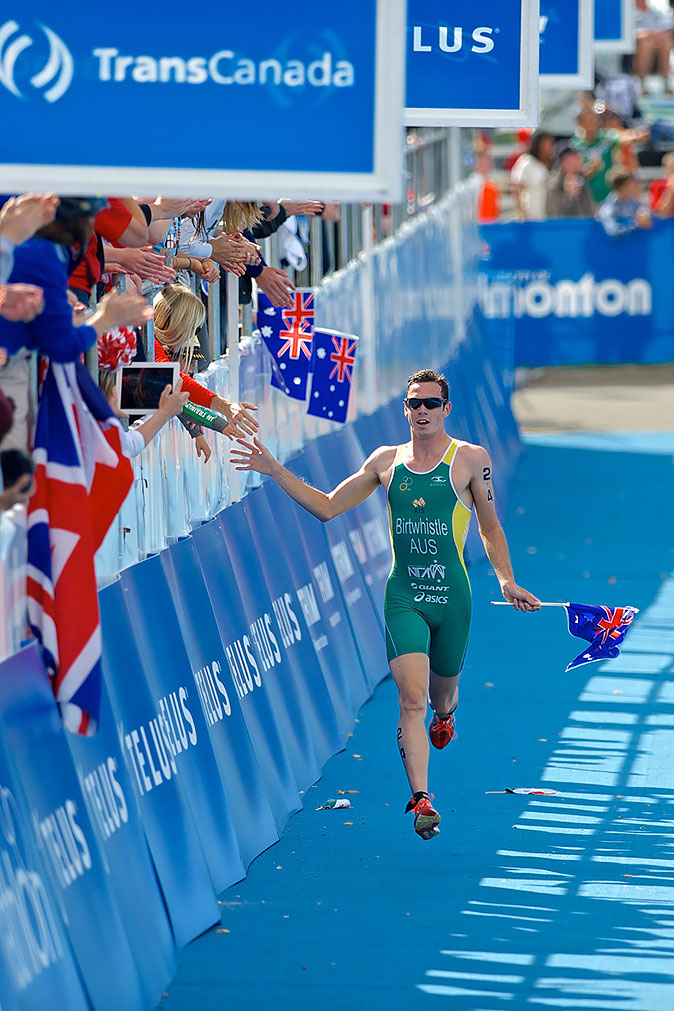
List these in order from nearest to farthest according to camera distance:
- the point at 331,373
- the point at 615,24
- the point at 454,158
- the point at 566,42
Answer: the point at 331,373 → the point at 566,42 → the point at 615,24 → the point at 454,158

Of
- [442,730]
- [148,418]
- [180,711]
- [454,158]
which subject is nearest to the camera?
[148,418]

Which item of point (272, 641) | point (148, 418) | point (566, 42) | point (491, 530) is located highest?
point (566, 42)

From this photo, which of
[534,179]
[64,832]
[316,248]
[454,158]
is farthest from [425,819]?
[534,179]

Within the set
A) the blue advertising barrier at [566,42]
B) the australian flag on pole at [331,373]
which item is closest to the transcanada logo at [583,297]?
the blue advertising barrier at [566,42]

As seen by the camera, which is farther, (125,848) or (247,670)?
(247,670)

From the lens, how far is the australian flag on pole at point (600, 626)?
834 cm

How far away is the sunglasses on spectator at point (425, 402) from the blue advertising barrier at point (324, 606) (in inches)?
62.8

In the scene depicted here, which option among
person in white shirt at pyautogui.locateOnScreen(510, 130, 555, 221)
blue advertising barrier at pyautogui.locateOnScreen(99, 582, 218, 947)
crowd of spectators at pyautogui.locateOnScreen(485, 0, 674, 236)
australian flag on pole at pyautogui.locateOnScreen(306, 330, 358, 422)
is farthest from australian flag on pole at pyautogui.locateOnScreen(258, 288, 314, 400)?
person in white shirt at pyautogui.locateOnScreen(510, 130, 555, 221)

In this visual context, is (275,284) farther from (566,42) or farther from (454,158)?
(454,158)

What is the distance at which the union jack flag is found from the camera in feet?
18.5

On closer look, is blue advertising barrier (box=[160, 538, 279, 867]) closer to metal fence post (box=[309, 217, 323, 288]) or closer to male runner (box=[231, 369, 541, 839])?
male runner (box=[231, 369, 541, 839])

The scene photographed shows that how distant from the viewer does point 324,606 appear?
34.0 ft

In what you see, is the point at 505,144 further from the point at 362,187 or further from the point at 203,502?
the point at 362,187

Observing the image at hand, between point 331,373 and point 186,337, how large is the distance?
102 inches
